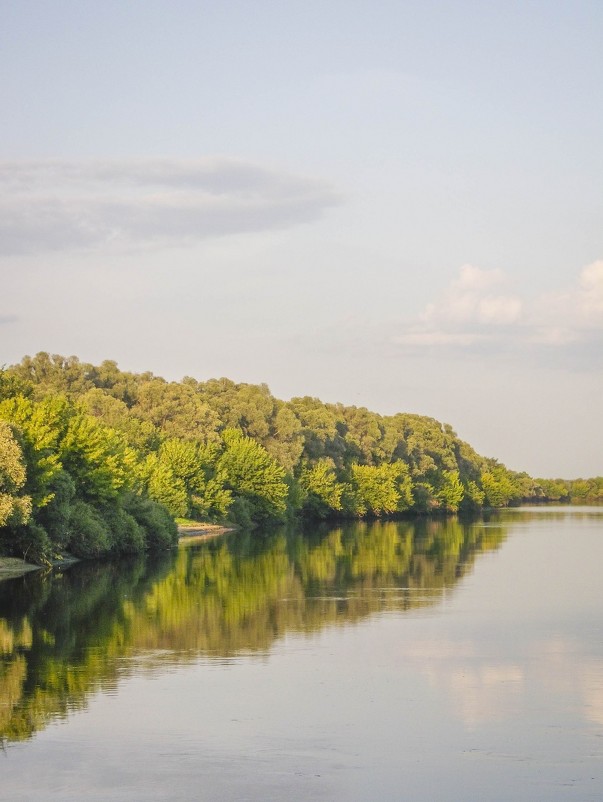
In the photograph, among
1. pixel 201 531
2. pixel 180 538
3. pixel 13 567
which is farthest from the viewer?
pixel 201 531

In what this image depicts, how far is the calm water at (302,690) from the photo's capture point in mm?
14867

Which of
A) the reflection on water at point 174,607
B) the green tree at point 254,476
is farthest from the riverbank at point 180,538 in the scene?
the green tree at point 254,476

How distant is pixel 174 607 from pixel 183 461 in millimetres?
50555

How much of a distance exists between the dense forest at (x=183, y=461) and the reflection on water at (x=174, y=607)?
2.73 m

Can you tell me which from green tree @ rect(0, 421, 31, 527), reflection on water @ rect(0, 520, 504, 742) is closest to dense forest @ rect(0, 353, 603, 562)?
green tree @ rect(0, 421, 31, 527)

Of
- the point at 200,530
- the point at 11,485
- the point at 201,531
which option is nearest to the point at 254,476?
the point at 200,530

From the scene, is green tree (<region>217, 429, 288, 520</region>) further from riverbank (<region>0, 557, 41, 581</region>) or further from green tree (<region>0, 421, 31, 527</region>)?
green tree (<region>0, 421, 31, 527</region>)

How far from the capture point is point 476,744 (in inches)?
664

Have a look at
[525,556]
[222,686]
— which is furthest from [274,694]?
[525,556]

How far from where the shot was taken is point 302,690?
21.2m

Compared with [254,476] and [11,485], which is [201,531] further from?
[11,485]

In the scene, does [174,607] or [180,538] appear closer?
[174,607]

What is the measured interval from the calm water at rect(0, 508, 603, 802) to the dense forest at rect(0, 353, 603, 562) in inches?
267

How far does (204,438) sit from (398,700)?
80.4m
